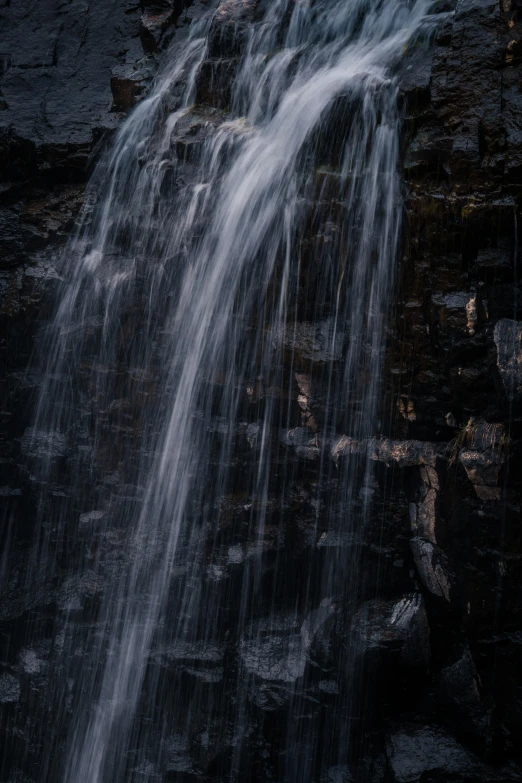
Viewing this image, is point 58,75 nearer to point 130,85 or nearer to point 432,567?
point 130,85

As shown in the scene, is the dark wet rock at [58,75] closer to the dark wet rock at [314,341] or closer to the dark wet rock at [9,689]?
the dark wet rock at [314,341]

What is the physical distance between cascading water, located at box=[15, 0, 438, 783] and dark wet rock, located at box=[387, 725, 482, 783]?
1.48 feet

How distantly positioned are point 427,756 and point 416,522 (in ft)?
5.91

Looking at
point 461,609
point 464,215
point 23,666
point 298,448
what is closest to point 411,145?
point 464,215

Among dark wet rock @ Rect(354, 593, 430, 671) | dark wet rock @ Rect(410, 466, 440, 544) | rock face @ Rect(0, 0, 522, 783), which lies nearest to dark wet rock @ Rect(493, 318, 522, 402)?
rock face @ Rect(0, 0, 522, 783)

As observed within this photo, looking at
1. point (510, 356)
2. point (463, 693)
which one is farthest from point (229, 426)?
point (463, 693)

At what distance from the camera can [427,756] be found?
5.25m

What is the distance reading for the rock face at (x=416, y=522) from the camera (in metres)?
5.05

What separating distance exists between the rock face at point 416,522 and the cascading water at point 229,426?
37mm

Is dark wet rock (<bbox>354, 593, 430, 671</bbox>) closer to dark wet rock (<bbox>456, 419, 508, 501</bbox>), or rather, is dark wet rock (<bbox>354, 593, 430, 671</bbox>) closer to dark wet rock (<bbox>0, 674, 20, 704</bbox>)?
dark wet rock (<bbox>456, 419, 508, 501</bbox>)

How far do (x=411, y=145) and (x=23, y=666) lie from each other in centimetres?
655

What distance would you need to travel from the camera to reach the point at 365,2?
7.92m

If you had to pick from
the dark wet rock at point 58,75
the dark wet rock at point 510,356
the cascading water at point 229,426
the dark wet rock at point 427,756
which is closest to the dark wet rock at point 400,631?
the cascading water at point 229,426

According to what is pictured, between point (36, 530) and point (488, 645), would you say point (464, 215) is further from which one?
point (36, 530)
